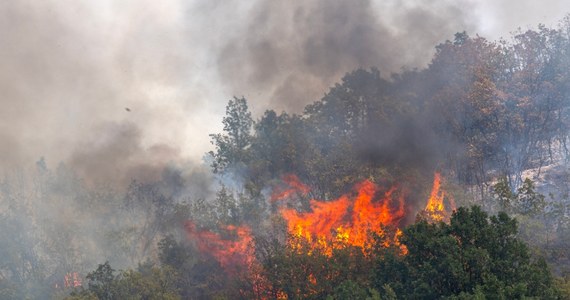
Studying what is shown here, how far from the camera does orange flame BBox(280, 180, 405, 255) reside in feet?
151

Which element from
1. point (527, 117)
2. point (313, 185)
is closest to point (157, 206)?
point (313, 185)

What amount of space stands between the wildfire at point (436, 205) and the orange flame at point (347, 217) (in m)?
2.68

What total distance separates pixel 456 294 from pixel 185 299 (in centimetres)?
2511

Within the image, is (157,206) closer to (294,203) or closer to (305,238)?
(294,203)

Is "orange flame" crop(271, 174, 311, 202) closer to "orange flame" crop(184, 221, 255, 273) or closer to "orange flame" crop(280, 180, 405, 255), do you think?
"orange flame" crop(280, 180, 405, 255)

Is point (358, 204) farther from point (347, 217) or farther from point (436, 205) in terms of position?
point (436, 205)

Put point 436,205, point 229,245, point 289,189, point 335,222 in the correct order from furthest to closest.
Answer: point 289,189 → point 229,245 → point 335,222 → point 436,205

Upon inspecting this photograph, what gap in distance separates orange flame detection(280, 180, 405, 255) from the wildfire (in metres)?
2.68

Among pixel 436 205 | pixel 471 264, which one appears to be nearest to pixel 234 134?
pixel 436 205

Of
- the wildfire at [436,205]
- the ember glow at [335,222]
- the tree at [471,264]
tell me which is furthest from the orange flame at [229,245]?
the tree at [471,264]

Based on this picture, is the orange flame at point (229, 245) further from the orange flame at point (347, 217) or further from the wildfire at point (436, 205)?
the wildfire at point (436, 205)

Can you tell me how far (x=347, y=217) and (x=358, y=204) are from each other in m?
1.71

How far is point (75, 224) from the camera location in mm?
67750

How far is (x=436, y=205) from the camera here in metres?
46.8
